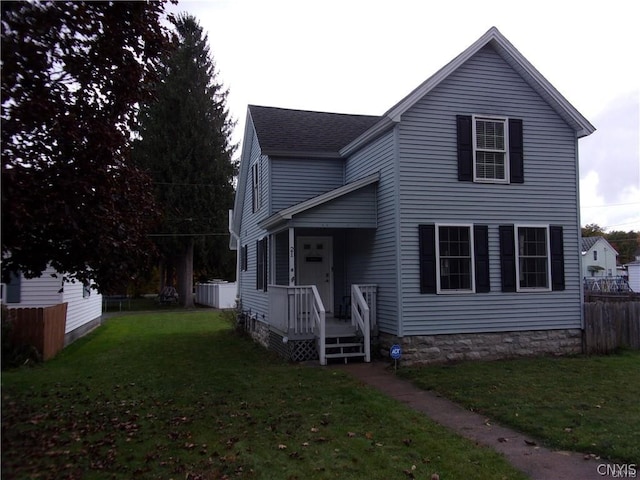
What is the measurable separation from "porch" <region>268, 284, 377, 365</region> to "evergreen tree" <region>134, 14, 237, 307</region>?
20.8 meters

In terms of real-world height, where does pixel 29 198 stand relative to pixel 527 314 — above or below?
above

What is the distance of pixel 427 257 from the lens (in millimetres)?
10961

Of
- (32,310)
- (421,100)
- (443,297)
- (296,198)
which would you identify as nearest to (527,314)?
(443,297)

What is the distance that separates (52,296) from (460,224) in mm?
10572

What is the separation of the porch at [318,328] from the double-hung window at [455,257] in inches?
62.8

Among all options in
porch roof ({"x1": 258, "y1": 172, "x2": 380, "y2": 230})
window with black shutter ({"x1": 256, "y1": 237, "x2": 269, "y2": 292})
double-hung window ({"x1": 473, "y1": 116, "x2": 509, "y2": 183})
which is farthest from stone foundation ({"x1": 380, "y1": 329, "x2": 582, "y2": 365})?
window with black shutter ({"x1": 256, "y1": 237, "x2": 269, "y2": 292})

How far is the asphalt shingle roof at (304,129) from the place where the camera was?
13734 mm

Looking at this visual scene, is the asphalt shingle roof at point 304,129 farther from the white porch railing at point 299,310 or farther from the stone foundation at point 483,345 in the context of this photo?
the stone foundation at point 483,345

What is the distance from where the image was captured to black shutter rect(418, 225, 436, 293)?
10.9 m

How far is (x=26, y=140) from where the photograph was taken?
4.78 meters

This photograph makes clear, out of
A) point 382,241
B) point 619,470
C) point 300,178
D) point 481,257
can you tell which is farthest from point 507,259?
point 619,470

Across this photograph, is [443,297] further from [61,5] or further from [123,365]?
[61,5]

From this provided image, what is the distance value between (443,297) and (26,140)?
842 centimetres

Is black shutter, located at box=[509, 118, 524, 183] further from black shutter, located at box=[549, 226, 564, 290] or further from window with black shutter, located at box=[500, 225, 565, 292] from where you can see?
black shutter, located at box=[549, 226, 564, 290]
